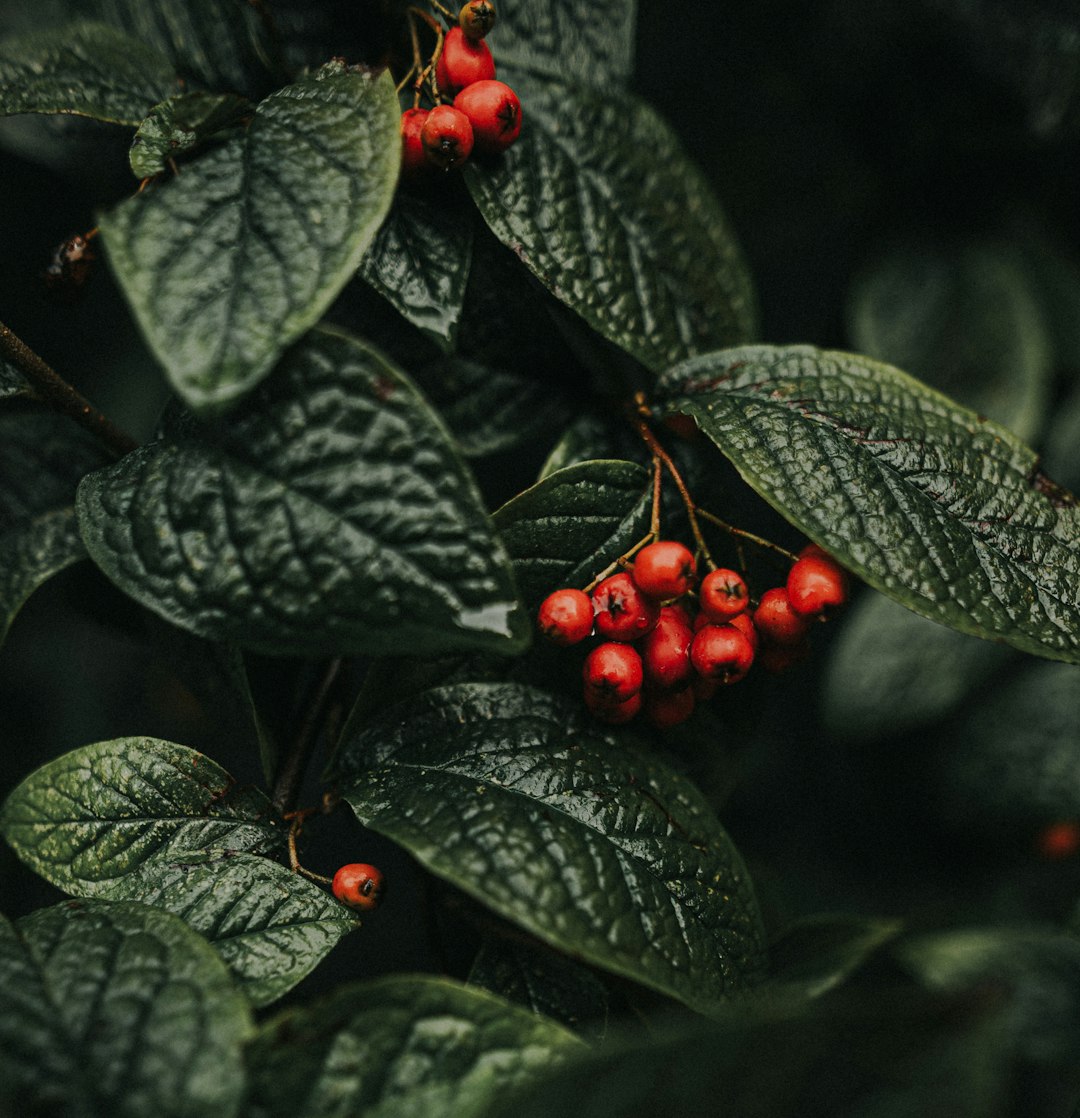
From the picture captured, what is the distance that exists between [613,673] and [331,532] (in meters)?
0.24

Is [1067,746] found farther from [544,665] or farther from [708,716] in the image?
[544,665]

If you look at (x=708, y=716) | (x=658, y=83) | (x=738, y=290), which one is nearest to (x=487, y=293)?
(x=738, y=290)

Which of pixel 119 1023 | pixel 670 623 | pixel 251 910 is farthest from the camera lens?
pixel 670 623

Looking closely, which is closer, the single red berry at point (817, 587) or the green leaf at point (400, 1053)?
→ the green leaf at point (400, 1053)

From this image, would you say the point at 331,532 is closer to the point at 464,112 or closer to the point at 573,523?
the point at 573,523

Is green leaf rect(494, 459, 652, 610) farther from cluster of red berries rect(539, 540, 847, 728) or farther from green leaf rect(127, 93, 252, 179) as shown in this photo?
green leaf rect(127, 93, 252, 179)

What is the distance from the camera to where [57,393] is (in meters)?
0.73

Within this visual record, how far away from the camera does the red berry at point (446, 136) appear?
66 cm

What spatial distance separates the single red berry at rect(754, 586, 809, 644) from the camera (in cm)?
71

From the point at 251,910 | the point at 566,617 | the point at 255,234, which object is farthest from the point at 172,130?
the point at 251,910

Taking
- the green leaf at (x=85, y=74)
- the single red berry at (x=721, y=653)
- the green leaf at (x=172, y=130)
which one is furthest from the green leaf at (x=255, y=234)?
the single red berry at (x=721, y=653)

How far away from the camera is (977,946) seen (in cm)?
57

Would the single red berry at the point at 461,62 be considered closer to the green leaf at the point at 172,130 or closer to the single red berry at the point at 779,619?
the green leaf at the point at 172,130

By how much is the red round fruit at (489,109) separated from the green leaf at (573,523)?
0.84ft
